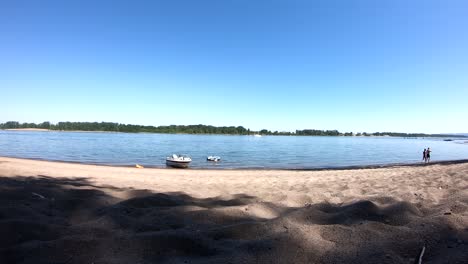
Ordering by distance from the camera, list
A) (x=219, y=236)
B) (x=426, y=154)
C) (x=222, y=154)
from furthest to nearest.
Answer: (x=222, y=154) → (x=426, y=154) → (x=219, y=236)

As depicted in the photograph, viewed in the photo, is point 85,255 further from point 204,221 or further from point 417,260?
point 417,260

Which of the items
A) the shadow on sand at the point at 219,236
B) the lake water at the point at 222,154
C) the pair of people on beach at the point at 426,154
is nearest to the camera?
the shadow on sand at the point at 219,236

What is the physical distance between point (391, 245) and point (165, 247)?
7.60 feet

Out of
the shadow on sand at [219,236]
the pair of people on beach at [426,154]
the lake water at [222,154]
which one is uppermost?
the shadow on sand at [219,236]

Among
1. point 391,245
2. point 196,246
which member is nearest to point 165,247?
point 196,246

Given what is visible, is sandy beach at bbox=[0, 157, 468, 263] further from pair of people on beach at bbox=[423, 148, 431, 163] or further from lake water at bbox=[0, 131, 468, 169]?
pair of people on beach at bbox=[423, 148, 431, 163]

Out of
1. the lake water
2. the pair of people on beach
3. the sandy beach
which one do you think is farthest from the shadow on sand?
the pair of people on beach

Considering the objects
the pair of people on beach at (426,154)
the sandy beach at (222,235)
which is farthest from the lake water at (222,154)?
the sandy beach at (222,235)

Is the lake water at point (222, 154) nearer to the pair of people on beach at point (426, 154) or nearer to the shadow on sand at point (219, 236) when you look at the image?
the pair of people on beach at point (426, 154)

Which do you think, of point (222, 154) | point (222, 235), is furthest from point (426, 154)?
point (222, 235)

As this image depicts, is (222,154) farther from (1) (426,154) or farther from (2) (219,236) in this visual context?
(2) (219,236)

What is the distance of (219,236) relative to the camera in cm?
354

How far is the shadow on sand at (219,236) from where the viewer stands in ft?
9.38

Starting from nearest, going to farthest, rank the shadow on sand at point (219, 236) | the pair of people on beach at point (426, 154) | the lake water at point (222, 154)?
the shadow on sand at point (219, 236) < the pair of people on beach at point (426, 154) < the lake water at point (222, 154)
